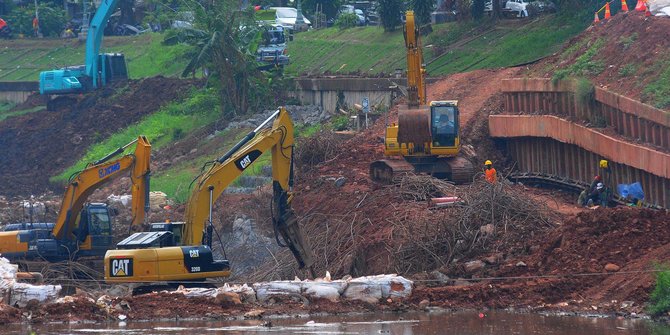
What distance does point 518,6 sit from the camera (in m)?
60.9

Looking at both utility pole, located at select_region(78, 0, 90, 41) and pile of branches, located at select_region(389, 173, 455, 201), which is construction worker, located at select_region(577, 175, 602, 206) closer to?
pile of branches, located at select_region(389, 173, 455, 201)

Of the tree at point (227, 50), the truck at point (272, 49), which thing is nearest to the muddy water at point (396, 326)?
the tree at point (227, 50)

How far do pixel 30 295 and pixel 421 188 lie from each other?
11885mm

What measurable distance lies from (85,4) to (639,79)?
48163 mm

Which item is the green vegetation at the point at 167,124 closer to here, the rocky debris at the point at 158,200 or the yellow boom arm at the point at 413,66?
the rocky debris at the point at 158,200

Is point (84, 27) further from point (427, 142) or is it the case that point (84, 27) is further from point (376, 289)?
point (376, 289)

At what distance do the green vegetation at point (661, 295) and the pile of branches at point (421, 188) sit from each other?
36.8 ft

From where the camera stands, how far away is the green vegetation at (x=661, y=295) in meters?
21.6

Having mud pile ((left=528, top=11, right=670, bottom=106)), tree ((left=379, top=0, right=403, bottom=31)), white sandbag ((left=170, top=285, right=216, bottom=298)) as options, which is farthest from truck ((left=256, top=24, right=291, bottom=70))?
white sandbag ((left=170, top=285, right=216, bottom=298))

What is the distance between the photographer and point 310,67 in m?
61.6

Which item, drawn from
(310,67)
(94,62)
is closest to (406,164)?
(310,67)

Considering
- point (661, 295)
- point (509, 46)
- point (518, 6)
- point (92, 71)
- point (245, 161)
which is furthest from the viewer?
point (92, 71)

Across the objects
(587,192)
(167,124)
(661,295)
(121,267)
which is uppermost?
(661,295)

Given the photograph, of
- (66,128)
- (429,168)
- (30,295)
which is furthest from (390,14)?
(30,295)
